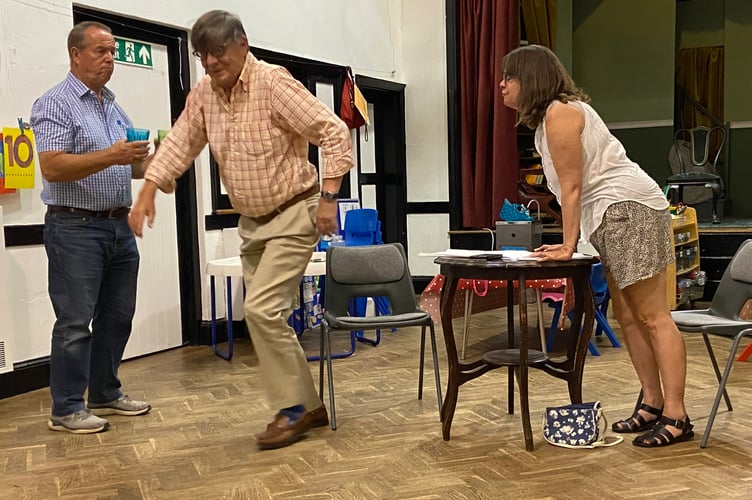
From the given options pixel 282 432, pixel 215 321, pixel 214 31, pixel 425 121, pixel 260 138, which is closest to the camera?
pixel 214 31

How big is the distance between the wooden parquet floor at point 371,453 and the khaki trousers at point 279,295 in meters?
0.26

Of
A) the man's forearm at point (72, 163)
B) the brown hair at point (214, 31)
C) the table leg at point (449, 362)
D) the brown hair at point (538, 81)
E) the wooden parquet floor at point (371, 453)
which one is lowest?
the wooden parquet floor at point (371, 453)

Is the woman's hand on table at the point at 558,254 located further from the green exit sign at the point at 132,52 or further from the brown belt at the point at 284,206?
the green exit sign at the point at 132,52

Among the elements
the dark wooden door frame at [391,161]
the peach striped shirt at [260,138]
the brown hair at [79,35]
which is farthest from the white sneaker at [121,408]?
the dark wooden door frame at [391,161]

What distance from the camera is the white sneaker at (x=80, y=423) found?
136 inches

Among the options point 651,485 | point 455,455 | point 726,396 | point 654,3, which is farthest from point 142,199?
point 654,3

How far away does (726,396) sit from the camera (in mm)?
3506

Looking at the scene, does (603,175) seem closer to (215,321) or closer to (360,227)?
(360,227)

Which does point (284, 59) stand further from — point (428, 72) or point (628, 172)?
point (628, 172)

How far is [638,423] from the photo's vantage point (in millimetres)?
3223

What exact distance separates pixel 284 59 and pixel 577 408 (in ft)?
13.2

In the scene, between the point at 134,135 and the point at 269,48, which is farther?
the point at 269,48

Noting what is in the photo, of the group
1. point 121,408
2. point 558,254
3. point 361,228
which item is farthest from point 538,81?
point 361,228

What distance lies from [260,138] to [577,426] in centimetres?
161
